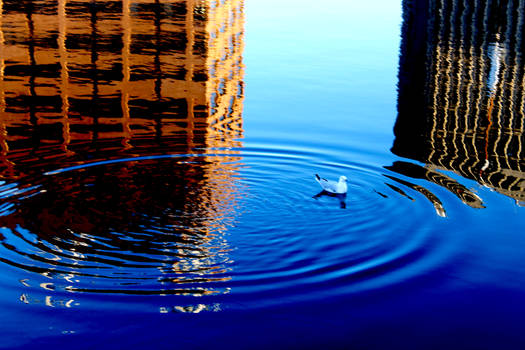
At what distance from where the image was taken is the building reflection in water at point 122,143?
11.4 m

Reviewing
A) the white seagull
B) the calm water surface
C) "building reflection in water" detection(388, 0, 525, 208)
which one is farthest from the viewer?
"building reflection in water" detection(388, 0, 525, 208)

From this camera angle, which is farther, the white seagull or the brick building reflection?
the brick building reflection

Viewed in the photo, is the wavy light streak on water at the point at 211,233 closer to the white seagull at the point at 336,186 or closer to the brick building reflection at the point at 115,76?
the white seagull at the point at 336,186

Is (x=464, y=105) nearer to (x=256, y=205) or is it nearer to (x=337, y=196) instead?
(x=337, y=196)

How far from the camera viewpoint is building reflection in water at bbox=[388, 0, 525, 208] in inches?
662

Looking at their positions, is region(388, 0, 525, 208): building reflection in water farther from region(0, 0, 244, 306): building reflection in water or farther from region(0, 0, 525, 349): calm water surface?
region(0, 0, 244, 306): building reflection in water

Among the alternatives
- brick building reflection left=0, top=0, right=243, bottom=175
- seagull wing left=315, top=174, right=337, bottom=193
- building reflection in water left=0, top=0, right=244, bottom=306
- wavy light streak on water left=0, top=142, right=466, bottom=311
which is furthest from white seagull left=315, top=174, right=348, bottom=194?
brick building reflection left=0, top=0, right=243, bottom=175

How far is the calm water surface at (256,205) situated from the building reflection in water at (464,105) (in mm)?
128

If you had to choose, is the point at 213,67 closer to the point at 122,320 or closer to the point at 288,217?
the point at 288,217

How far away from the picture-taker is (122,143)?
17.6 metres

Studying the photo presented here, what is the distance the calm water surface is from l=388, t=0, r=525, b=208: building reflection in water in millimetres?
128

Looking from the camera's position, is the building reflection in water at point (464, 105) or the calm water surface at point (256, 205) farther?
the building reflection in water at point (464, 105)

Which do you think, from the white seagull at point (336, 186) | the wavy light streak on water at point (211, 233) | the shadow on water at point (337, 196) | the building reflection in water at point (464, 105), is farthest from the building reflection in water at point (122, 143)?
the building reflection in water at point (464, 105)

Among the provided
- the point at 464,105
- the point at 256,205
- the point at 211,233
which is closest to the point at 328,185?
the point at 256,205
